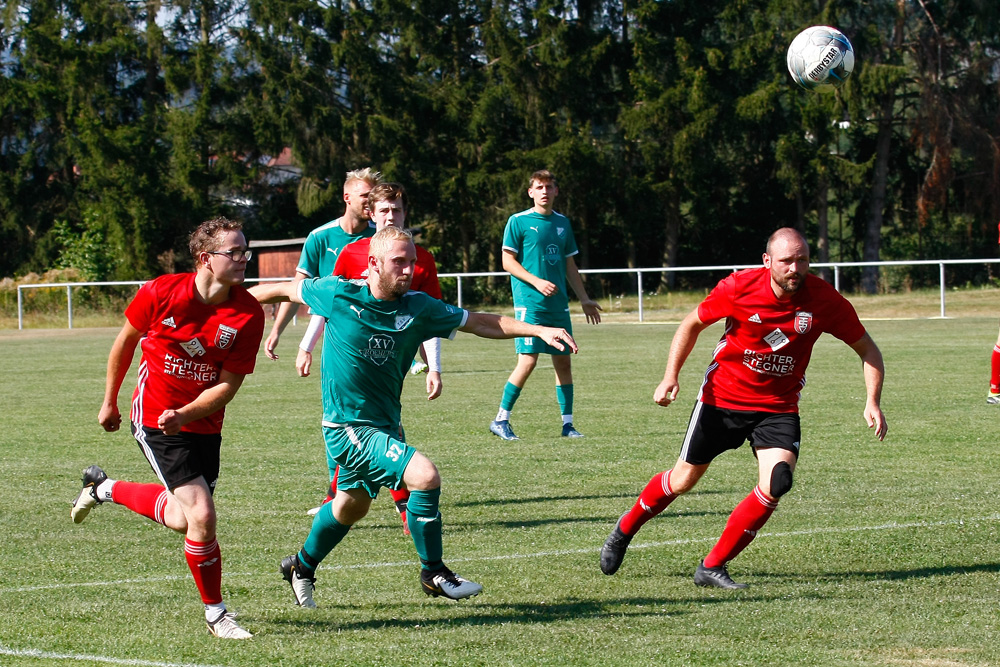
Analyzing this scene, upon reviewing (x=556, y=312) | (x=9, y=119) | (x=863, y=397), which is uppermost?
(x=9, y=119)

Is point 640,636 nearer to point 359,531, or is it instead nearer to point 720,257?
point 359,531

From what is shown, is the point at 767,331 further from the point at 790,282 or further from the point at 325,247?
the point at 325,247

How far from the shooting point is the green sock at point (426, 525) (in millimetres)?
4789

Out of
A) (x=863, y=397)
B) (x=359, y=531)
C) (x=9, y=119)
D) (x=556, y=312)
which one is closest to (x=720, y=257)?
(x=9, y=119)

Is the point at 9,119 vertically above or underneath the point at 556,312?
above

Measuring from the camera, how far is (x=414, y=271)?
6086 millimetres

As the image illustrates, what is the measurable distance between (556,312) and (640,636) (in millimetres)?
6018

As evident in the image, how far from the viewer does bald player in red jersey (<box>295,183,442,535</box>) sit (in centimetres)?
626

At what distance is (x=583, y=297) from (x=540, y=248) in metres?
0.85

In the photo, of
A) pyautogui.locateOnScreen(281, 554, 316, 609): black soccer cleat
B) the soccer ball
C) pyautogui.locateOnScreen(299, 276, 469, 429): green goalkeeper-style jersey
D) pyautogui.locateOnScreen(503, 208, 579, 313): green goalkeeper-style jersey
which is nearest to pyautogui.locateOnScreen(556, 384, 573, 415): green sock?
pyautogui.locateOnScreen(503, 208, 579, 313): green goalkeeper-style jersey

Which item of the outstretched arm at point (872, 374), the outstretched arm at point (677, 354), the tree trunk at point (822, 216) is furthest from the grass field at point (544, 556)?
the tree trunk at point (822, 216)

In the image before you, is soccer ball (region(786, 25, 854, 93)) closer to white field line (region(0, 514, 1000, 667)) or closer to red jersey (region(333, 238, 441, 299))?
white field line (region(0, 514, 1000, 667))

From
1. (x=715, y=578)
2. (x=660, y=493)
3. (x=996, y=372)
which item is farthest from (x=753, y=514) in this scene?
(x=996, y=372)

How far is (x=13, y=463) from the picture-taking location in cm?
923
